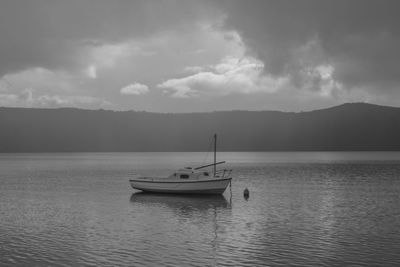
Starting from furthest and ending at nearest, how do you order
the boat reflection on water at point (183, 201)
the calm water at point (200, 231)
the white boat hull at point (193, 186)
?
1. the white boat hull at point (193, 186)
2. the boat reflection on water at point (183, 201)
3. the calm water at point (200, 231)

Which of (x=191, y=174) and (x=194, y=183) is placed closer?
(x=194, y=183)

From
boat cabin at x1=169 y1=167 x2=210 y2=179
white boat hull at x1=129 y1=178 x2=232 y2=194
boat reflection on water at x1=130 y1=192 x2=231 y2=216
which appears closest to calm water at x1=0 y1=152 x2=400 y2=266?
boat reflection on water at x1=130 y1=192 x2=231 y2=216

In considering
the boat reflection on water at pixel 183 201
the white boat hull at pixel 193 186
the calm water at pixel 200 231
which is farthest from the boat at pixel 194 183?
the calm water at pixel 200 231

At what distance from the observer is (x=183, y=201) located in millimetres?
58938

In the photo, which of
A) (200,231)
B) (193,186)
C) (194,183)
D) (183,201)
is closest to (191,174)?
(194,183)

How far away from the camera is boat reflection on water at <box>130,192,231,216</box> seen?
53000mm

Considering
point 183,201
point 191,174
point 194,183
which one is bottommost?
point 183,201

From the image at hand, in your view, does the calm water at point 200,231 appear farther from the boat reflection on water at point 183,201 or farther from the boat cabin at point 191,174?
the boat cabin at point 191,174

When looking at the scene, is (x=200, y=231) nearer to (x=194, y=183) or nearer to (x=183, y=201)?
(x=183, y=201)

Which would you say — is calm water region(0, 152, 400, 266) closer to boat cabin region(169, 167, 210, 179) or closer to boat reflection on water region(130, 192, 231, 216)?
boat reflection on water region(130, 192, 231, 216)

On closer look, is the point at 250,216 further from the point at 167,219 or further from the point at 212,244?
the point at 212,244

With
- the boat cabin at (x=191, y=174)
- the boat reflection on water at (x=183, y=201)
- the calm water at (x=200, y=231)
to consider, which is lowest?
the boat reflection on water at (x=183, y=201)

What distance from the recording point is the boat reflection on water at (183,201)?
53000 millimetres

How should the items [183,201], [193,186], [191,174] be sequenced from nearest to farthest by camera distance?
[183,201] → [193,186] → [191,174]
